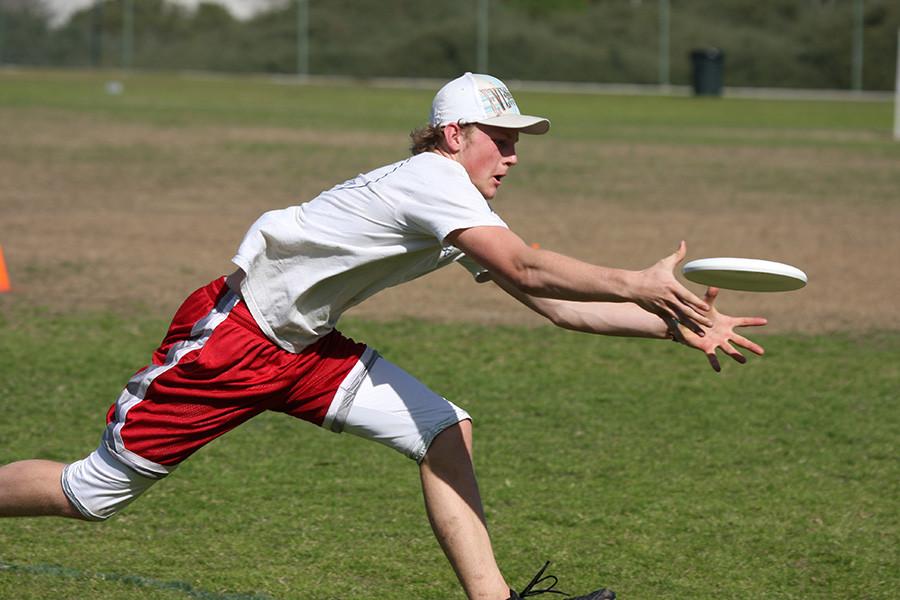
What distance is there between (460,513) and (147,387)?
1.11 meters

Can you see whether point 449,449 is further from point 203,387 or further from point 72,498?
point 72,498

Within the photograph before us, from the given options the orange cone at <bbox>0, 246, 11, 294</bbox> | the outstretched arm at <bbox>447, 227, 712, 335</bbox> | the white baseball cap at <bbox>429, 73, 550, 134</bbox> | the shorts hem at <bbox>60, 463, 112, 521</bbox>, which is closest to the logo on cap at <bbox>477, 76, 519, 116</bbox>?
the white baseball cap at <bbox>429, 73, 550, 134</bbox>

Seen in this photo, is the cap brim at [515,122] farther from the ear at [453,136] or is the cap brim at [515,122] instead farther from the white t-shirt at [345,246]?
the white t-shirt at [345,246]

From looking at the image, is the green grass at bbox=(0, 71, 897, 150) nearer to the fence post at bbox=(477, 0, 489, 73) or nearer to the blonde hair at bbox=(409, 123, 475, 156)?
the fence post at bbox=(477, 0, 489, 73)

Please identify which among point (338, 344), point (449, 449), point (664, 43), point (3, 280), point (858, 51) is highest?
point (664, 43)

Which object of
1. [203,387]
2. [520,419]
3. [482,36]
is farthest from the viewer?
[482,36]

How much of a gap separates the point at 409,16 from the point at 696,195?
36705mm

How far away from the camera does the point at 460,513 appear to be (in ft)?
14.9

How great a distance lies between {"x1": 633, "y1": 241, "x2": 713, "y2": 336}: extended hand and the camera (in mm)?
3826

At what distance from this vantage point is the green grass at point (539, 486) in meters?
5.25

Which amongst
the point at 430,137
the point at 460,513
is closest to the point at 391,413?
the point at 460,513

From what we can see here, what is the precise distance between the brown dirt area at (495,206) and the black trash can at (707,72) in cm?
1738

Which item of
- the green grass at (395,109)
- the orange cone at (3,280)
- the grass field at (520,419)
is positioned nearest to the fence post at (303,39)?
the green grass at (395,109)

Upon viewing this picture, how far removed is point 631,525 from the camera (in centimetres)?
585
